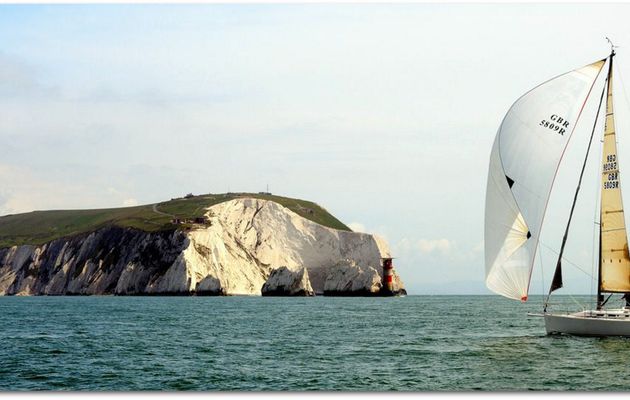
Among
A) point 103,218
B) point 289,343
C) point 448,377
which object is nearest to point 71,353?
point 289,343

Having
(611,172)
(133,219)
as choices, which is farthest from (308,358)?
(133,219)

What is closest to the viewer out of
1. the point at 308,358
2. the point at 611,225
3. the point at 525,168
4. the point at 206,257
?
the point at 525,168

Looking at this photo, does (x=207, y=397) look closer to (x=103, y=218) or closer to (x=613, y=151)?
(x=613, y=151)

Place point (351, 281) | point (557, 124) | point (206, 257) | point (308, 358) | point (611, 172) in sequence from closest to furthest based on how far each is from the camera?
point (557, 124)
point (308, 358)
point (611, 172)
point (351, 281)
point (206, 257)

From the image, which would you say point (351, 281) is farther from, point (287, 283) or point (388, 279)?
point (287, 283)

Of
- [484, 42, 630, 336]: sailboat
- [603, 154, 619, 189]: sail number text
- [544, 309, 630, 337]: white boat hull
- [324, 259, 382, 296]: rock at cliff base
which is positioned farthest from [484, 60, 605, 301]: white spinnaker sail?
[324, 259, 382, 296]: rock at cliff base

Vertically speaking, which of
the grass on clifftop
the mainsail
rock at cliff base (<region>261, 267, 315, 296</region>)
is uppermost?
the grass on clifftop

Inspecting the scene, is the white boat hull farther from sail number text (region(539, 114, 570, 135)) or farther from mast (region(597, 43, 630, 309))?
sail number text (region(539, 114, 570, 135))
